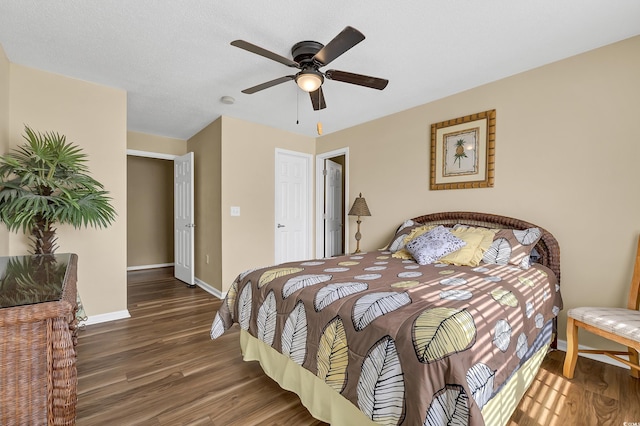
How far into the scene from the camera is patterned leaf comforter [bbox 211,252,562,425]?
1.05 m

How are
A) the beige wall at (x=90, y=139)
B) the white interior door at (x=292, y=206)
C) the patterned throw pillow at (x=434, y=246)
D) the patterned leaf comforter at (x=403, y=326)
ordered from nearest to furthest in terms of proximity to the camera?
the patterned leaf comforter at (x=403, y=326), the patterned throw pillow at (x=434, y=246), the beige wall at (x=90, y=139), the white interior door at (x=292, y=206)

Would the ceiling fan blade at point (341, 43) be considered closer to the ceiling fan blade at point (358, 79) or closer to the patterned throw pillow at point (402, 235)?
the ceiling fan blade at point (358, 79)

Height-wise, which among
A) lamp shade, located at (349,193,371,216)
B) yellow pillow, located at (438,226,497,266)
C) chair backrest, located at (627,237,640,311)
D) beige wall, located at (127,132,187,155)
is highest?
beige wall, located at (127,132,187,155)

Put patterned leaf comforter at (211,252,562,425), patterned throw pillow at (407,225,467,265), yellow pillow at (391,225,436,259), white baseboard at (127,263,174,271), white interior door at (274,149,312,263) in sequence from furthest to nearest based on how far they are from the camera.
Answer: white baseboard at (127,263,174,271), white interior door at (274,149,312,263), yellow pillow at (391,225,436,259), patterned throw pillow at (407,225,467,265), patterned leaf comforter at (211,252,562,425)

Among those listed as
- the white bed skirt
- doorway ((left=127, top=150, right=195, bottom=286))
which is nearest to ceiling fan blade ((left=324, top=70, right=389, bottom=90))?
the white bed skirt

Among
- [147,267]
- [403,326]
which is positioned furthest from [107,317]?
[403,326]

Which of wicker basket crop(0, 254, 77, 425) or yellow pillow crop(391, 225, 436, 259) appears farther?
yellow pillow crop(391, 225, 436, 259)

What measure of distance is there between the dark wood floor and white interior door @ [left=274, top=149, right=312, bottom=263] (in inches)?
74.9

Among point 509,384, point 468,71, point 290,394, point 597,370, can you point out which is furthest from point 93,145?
point 597,370

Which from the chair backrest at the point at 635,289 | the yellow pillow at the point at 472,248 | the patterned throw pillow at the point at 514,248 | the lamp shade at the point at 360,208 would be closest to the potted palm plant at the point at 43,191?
the lamp shade at the point at 360,208

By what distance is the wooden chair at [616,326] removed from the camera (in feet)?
5.46

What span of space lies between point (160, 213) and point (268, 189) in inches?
120

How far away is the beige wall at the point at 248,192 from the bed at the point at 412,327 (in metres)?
1.80

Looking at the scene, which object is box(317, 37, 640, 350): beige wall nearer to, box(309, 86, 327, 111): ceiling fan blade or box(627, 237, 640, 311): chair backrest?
box(627, 237, 640, 311): chair backrest
